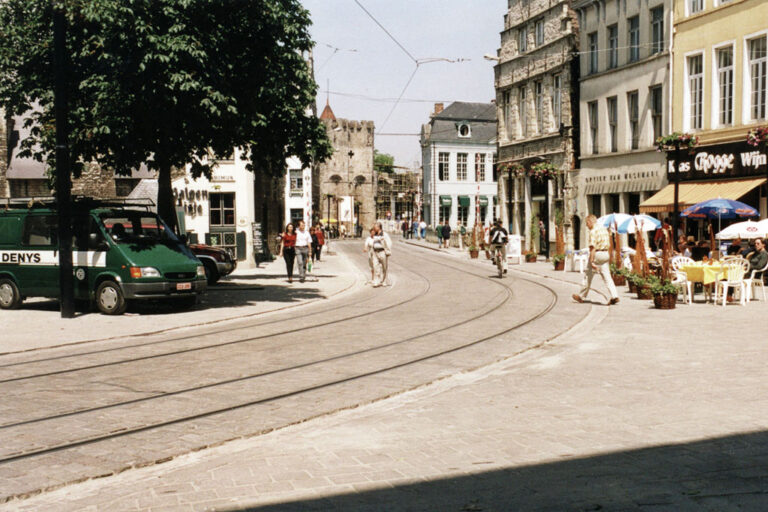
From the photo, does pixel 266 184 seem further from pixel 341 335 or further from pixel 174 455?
pixel 174 455

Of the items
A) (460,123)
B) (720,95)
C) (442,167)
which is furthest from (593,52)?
(460,123)

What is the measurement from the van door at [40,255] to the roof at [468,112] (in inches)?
2514

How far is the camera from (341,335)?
12.1m

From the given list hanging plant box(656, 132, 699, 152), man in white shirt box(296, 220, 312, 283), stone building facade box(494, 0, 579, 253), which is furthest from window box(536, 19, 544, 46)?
man in white shirt box(296, 220, 312, 283)

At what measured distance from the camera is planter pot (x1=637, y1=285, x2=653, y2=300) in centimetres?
1752

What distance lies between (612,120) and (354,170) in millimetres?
69424

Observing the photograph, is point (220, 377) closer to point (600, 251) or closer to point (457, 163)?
point (600, 251)

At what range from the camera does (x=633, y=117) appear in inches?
1288

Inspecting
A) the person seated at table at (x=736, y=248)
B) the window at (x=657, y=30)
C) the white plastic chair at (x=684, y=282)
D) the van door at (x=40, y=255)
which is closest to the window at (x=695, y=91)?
the window at (x=657, y=30)

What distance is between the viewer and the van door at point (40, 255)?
52.3ft

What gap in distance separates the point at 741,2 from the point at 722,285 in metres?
13.0

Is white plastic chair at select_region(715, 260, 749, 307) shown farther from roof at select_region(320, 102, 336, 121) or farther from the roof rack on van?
roof at select_region(320, 102, 336, 121)

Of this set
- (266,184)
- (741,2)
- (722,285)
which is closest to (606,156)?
(741,2)

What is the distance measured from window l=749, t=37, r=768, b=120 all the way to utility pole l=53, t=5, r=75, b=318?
19.7 meters
